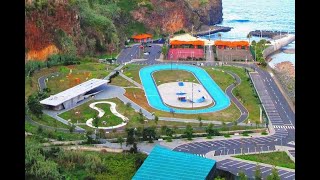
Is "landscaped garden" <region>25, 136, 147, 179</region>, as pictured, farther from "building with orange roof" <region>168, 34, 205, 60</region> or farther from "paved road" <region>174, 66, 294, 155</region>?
"building with orange roof" <region>168, 34, 205, 60</region>

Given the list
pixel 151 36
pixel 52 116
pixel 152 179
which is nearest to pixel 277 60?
pixel 151 36

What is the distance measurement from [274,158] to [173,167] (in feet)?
27.8

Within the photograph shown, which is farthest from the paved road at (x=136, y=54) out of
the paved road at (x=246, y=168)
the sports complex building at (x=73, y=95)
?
the paved road at (x=246, y=168)

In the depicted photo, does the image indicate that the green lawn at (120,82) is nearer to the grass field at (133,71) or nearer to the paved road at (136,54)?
the grass field at (133,71)

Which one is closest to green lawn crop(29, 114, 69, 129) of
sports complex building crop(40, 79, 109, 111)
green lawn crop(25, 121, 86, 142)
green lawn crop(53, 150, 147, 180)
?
green lawn crop(25, 121, 86, 142)

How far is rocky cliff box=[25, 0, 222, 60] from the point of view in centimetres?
5700

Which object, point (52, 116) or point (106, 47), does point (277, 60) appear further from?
point (52, 116)

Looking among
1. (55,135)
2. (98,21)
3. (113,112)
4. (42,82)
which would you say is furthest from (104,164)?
(98,21)

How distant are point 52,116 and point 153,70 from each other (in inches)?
835

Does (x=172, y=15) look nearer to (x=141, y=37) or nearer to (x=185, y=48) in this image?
(x=141, y=37)

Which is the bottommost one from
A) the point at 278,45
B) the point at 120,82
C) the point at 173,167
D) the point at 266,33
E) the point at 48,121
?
the point at 173,167

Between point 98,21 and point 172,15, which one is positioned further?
point 172,15

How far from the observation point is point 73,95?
4269 centimetres
